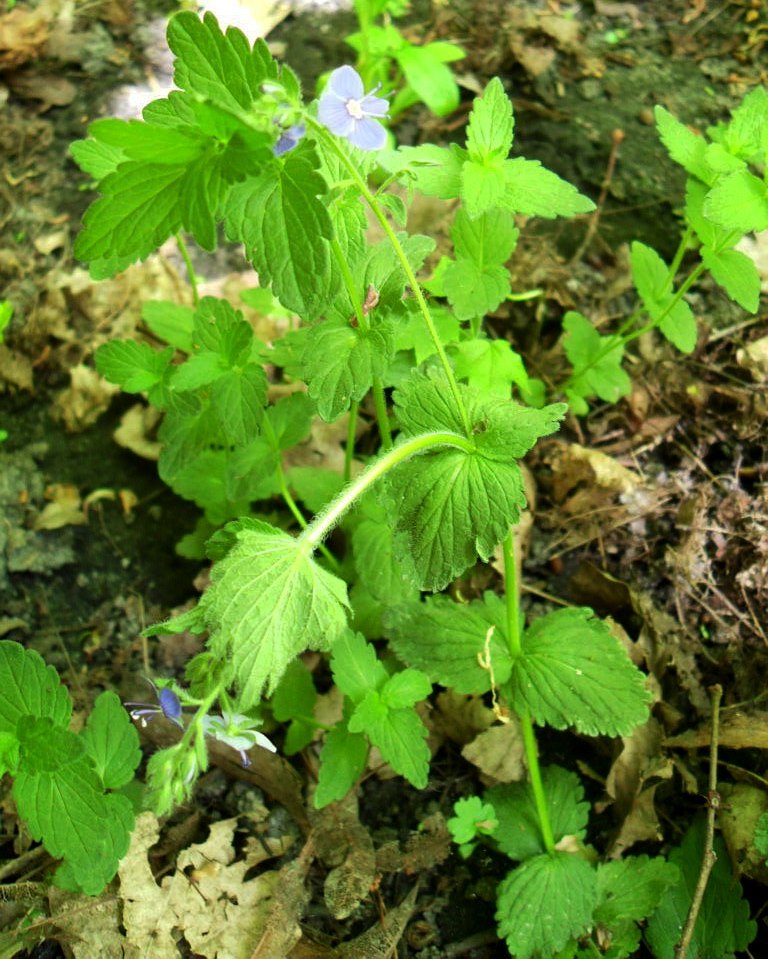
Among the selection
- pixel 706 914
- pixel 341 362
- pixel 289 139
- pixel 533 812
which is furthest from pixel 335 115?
pixel 706 914

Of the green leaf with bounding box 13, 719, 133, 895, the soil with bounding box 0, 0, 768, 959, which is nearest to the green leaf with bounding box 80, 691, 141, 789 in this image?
the green leaf with bounding box 13, 719, 133, 895

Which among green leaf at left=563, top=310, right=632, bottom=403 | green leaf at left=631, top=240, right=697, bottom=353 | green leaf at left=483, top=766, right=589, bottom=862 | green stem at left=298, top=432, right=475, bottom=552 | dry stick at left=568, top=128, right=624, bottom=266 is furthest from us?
dry stick at left=568, top=128, right=624, bottom=266

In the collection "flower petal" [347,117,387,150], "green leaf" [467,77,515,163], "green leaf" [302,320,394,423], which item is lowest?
"green leaf" [302,320,394,423]

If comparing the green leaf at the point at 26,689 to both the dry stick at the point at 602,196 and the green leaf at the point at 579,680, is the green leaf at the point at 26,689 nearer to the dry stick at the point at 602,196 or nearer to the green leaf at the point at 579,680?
the green leaf at the point at 579,680

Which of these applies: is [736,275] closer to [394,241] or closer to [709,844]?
[394,241]

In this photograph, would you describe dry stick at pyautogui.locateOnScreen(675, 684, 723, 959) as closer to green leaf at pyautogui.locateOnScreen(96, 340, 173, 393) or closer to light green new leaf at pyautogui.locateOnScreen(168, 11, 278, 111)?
green leaf at pyautogui.locateOnScreen(96, 340, 173, 393)
